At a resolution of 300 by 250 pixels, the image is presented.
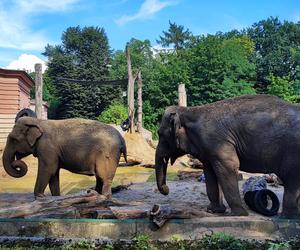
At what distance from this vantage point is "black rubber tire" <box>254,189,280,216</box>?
689 centimetres

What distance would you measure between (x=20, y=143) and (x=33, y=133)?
42 cm

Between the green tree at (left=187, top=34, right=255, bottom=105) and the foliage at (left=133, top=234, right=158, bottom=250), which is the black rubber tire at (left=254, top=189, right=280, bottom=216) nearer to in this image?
the foliage at (left=133, top=234, right=158, bottom=250)

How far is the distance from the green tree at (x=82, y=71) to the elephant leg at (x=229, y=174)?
117 feet

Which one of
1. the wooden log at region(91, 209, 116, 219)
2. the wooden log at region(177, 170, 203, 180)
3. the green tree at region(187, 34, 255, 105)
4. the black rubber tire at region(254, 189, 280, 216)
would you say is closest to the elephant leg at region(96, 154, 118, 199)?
the wooden log at region(91, 209, 116, 219)

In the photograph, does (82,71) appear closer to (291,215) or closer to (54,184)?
(54,184)

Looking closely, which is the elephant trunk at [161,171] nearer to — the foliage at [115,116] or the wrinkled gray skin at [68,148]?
the wrinkled gray skin at [68,148]

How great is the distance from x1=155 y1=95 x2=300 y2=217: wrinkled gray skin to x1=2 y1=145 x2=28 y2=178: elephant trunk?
137 inches

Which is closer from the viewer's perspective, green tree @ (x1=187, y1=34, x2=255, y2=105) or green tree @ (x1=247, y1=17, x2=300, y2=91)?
green tree @ (x1=187, y1=34, x2=255, y2=105)

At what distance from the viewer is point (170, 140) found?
21.8 ft

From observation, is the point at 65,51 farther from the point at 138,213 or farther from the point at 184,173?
the point at 138,213

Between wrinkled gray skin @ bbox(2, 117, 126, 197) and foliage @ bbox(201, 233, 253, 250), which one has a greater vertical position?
wrinkled gray skin @ bbox(2, 117, 126, 197)

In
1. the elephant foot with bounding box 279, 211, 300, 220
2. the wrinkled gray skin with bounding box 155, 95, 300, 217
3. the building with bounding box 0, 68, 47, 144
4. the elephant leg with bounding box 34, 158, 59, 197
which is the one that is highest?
the building with bounding box 0, 68, 47, 144

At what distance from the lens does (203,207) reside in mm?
7543

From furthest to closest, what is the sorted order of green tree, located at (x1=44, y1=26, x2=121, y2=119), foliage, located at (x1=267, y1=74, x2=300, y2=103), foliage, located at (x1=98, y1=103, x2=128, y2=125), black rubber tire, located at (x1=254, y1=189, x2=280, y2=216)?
green tree, located at (x1=44, y1=26, x2=121, y2=119) < foliage, located at (x1=98, y1=103, x2=128, y2=125) < foliage, located at (x1=267, y1=74, x2=300, y2=103) < black rubber tire, located at (x1=254, y1=189, x2=280, y2=216)
